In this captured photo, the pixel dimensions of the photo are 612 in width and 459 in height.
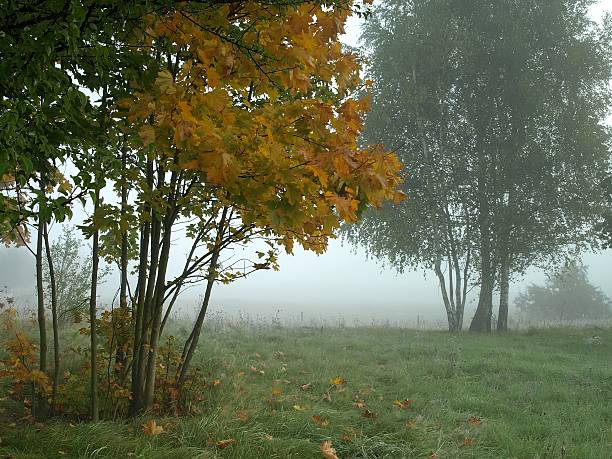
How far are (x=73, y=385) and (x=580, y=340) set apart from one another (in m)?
12.2

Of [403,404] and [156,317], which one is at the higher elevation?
[156,317]

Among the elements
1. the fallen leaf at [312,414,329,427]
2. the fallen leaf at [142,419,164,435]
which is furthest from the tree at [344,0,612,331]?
the fallen leaf at [142,419,164,435]

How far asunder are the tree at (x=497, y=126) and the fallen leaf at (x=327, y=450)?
11425 mm

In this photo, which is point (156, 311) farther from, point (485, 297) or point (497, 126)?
point (497, 126)

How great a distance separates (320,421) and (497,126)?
509 inches

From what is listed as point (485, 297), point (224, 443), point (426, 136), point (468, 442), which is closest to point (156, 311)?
point (224, 443)

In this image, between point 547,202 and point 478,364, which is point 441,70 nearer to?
point 547,202

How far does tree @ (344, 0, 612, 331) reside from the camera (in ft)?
45.0

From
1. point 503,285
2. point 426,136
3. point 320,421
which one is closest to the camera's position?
point 320,421

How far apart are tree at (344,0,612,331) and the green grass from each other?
515 cm

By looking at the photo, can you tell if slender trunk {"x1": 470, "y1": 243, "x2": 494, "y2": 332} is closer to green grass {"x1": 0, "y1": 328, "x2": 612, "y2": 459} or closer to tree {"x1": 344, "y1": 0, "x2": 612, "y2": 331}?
tree {"x1": 344, "y1": 0, "x2": 612, "y2": 331}

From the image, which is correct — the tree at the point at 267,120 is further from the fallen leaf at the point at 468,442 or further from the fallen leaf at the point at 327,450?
the fallen leaf at the point at 468,442

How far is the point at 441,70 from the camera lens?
46.9 ft

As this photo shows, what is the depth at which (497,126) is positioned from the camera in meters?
14.3
